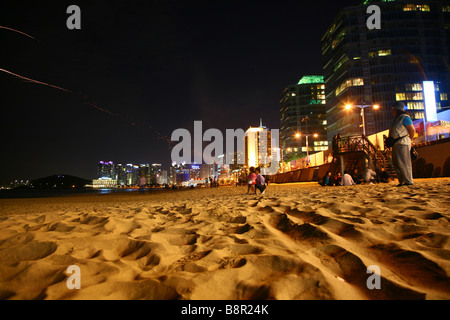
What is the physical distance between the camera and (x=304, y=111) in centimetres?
10694

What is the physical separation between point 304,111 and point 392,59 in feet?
155

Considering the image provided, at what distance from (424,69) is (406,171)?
74.1 meters

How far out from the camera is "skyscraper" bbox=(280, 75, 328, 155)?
104 metres

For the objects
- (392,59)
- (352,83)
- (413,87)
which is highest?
(392,59)

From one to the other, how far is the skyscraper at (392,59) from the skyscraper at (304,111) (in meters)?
38.6

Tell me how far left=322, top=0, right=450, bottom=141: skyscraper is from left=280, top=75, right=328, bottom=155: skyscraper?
38.6 metres

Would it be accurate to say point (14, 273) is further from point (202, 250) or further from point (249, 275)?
point (249, 275)

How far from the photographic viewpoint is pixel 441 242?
168 cm

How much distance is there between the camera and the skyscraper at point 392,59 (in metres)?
58.9

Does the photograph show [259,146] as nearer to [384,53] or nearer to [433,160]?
[384,53]
